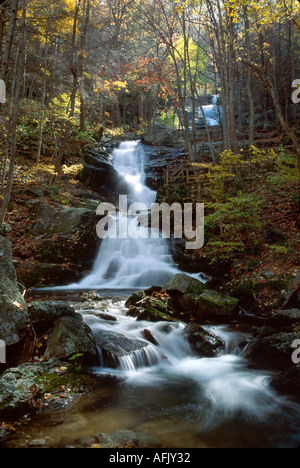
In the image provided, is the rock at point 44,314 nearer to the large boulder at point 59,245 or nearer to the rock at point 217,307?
the rock at point 217,307

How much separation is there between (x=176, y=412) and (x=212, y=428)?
20.0 inches

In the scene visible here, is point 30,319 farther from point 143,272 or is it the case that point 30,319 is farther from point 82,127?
point 82,127

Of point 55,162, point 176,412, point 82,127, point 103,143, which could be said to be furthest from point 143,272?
point 103,143

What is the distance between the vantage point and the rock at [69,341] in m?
4.19

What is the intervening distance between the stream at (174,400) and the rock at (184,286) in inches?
51.8

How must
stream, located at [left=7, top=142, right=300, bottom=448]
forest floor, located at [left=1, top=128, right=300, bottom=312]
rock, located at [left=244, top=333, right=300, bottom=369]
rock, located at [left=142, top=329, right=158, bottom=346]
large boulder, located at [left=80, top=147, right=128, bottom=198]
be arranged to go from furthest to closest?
large boulder, located at [left=80, top=147, right=128, bottom=198]
forest floor, located at [left=1, top=128, right=300, bottom=312]
rock, located at [left=142, top=329, right=158, bottom=346]
rock, located at [left=244, top=333, right=300, bottom=369]
stream, located at [left=7, top=142, right=300, bottom=448]

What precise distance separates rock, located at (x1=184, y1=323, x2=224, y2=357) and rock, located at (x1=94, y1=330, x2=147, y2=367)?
39.1 inches

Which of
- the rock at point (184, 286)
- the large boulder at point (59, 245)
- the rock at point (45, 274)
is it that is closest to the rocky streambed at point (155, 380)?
the rock at point (184, 286)

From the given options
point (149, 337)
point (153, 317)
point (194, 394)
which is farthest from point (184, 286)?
point (194, 394)

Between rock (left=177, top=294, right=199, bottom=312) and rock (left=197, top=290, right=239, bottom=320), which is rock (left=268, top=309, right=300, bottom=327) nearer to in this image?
rock (left=197, top=290, right=239, bottom=320)

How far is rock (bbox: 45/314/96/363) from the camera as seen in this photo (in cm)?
419

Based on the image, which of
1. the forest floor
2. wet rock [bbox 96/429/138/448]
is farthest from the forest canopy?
wet rock [bbox 96/429/138/448]

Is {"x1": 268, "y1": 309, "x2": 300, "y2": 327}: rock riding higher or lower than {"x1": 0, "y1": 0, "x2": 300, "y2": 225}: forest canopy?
lower
